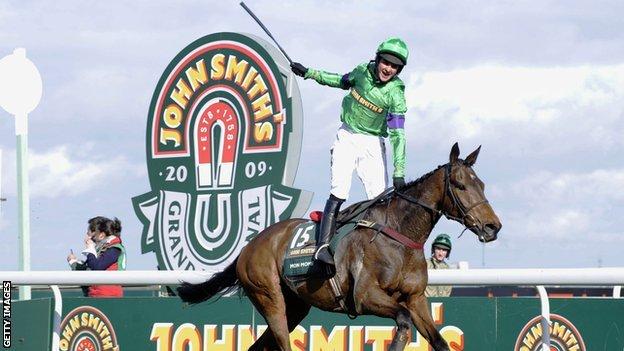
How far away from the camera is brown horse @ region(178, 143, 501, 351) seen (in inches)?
258

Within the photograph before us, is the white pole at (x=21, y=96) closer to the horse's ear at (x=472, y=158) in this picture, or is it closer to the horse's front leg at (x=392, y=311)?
the horse's front leg at (x=392, y=311)

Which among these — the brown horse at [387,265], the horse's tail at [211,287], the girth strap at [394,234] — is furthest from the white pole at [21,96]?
the girth strap at [394,234]

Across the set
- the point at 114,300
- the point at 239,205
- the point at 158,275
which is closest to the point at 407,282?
the point at 158,275

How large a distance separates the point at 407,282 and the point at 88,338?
2484 mm

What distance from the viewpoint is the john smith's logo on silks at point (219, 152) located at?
366 inches

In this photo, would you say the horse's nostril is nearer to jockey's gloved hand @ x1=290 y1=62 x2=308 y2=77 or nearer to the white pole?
jockey's gloved hand @ x1=290 y1=62 x2=308 y2=77

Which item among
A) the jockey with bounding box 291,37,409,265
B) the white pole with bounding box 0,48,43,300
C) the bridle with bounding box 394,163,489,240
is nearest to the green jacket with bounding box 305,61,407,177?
the jockey with bounding box 291,37,409,265

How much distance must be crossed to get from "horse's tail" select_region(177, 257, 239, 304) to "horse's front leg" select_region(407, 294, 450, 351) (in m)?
1.47

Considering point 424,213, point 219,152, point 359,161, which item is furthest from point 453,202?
point 219,152

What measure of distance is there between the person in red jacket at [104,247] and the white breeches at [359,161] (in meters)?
2.33

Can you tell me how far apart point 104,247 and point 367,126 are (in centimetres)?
272

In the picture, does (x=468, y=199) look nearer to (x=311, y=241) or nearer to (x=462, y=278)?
(x=462, y=278)

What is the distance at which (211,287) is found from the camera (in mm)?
7566

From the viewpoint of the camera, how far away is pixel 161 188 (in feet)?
33.3
